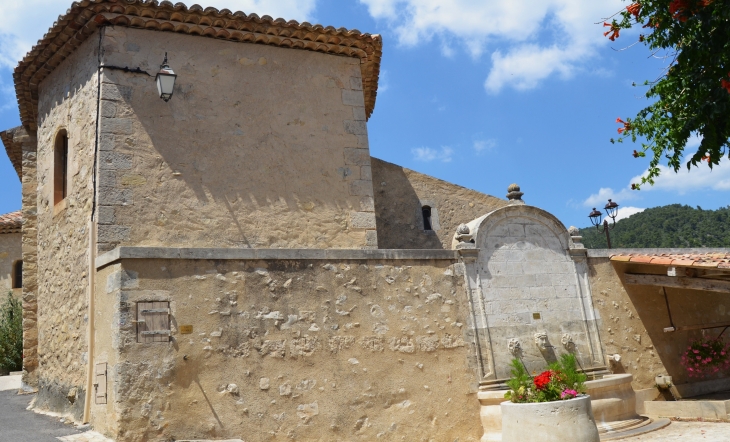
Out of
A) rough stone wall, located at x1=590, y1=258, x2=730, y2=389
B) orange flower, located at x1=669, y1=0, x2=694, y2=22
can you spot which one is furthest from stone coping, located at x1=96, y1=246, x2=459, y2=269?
orange flower, located at x1=669, y1=0, x2=694, y2=22

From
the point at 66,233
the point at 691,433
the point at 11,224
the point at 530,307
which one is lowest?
the point at 691,433

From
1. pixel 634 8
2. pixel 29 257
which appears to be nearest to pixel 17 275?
pixel 29 257

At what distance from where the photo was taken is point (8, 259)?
1952cm

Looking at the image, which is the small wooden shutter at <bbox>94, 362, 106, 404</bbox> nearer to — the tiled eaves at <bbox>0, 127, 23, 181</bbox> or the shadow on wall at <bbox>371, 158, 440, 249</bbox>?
the shadow on wall at <bbox>371, 158, 440, 249</bbox>

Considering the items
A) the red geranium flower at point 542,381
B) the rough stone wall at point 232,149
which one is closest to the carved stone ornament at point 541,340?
the red geranium flower at point 542,381

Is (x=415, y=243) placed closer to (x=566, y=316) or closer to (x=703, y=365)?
(x=566, y=316)

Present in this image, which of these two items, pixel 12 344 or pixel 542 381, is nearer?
pixel 542 381

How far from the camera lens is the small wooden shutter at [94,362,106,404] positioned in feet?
24.4

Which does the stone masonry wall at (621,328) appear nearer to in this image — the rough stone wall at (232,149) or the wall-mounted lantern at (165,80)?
the rough stone wall at (232,149)

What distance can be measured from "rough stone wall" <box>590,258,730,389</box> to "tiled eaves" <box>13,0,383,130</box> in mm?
5268

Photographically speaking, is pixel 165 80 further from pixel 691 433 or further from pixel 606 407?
pixel 691 433

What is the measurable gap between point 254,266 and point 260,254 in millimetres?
165

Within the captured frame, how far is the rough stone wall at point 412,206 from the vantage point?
39.8 ft

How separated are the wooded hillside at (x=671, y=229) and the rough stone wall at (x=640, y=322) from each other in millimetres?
20730
